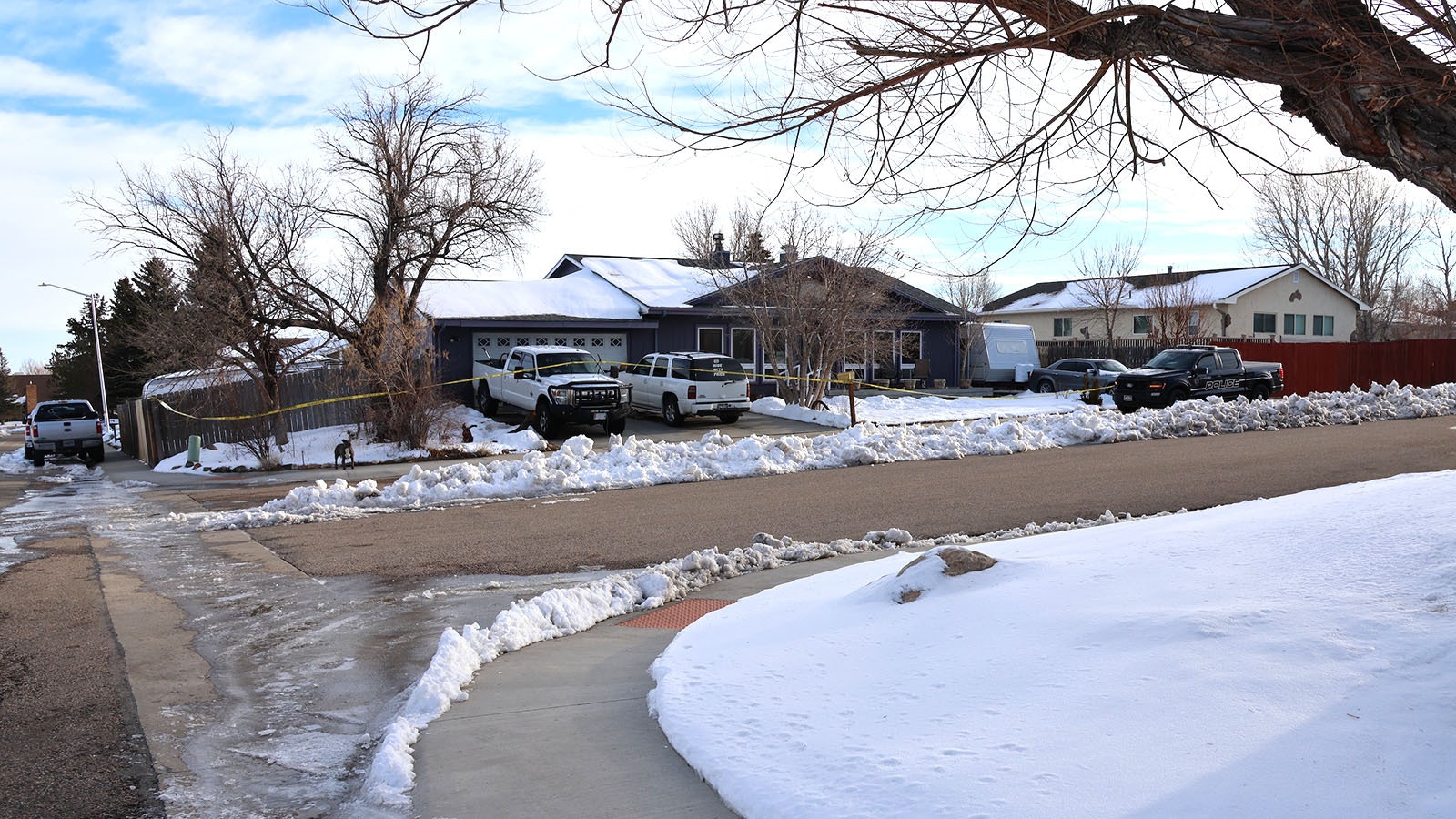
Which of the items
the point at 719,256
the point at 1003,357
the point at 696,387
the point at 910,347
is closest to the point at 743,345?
the point at 719,256

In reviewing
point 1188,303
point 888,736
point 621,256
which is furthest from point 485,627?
point 1188,303

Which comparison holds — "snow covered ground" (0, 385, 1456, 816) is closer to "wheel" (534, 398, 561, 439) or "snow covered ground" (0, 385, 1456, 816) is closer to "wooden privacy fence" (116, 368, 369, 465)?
"wheel" (534, 398, 561, 439)

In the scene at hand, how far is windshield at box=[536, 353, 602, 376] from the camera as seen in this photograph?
26656 mm

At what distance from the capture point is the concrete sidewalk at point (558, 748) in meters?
4.48

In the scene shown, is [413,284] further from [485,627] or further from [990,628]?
[990,628]

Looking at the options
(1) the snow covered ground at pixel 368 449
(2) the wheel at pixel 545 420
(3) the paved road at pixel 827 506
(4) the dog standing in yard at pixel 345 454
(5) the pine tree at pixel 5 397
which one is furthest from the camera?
(5) the pine tree at pixel 5 397

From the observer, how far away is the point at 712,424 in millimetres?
27828

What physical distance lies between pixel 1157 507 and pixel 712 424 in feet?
54.0

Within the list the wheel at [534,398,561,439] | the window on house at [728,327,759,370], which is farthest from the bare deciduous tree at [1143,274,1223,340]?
the wheel at [534,398,561,439]

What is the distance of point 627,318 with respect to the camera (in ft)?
110

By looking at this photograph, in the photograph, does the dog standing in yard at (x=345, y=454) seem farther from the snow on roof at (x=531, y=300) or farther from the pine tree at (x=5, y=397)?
the pine tree at (x=5, y=397)

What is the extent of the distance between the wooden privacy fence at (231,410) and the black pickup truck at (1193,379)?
18816mm

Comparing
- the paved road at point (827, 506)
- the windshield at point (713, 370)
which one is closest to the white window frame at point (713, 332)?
the windshield at point (713, 370)

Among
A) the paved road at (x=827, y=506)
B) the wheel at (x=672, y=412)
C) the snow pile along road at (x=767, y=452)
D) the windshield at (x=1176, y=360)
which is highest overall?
the windshield at (x=1176, y=360)
